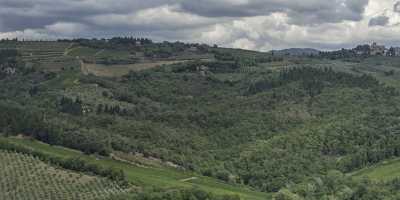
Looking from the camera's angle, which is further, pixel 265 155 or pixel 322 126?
pixel 322 126

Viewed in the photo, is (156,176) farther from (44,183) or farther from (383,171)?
(383,171)

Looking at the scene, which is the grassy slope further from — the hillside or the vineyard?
the vineyard

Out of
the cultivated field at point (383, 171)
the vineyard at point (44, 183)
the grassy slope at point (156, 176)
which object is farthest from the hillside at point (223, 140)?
the vineyard at point (44, 183)

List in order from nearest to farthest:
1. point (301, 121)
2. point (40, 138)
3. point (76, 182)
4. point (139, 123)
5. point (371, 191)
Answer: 1. point (76, 182)
2. point (371, 191)
3. point (40, 138)
4. point (139, 123)
5. point (301, 121)

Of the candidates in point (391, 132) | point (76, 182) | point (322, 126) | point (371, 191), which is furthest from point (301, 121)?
point (76, 182)

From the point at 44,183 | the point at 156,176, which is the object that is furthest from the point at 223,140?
the point at 44,183

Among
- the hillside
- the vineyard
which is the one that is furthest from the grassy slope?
the vineyard

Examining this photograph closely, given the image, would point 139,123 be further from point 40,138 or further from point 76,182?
point 76,182
